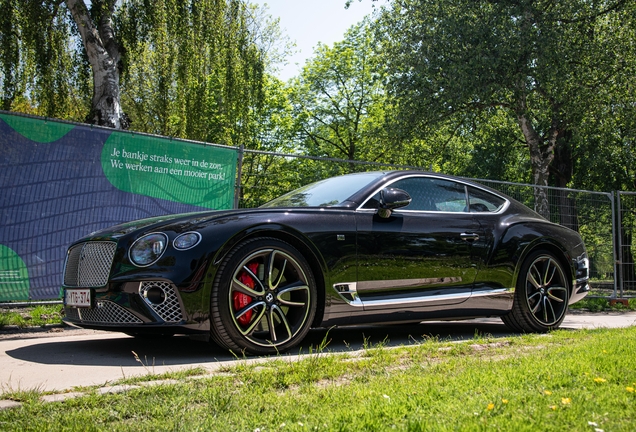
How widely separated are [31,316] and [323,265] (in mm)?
3828

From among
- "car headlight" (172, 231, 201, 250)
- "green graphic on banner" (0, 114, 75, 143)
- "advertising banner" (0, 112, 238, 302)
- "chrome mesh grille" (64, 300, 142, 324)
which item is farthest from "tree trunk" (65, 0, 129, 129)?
"car headlight" (172, 231, 201, 250)

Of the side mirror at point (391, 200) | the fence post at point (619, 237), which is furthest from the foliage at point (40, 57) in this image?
the fence post at point (619, 237)

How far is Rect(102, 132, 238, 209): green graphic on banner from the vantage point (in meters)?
7.85

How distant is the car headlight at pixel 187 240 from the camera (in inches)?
183

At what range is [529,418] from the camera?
2799 mm

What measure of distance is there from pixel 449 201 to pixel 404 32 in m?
16.2

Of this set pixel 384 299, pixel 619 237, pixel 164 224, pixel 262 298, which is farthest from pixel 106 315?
pixel 619 237

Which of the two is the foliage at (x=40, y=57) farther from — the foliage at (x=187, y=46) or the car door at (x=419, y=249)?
the car door at (x=419, y=249)

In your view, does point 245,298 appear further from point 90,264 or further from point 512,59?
point 512,59

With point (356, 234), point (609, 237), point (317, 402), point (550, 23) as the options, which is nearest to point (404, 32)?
point (550, 23)

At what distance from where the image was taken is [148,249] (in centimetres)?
470

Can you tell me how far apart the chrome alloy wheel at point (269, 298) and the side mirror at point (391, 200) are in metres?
1.00

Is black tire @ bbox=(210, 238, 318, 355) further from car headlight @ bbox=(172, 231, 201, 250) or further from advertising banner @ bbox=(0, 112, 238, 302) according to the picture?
advertising banner @ bbox=(0, 112, 238, 302)

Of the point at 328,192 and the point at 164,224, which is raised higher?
the point at 328,192
